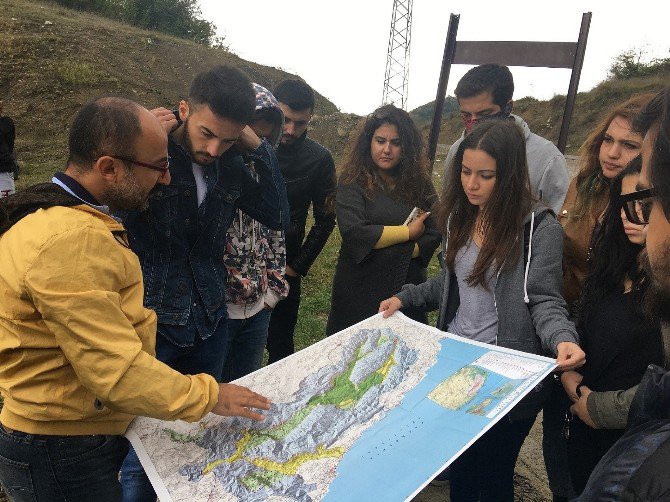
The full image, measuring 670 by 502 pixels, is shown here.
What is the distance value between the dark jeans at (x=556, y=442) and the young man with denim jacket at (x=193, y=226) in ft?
4.76

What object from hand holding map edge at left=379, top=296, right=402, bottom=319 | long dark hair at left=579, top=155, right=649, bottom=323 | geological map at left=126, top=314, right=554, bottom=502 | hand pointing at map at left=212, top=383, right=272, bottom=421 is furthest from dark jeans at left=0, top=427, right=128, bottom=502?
long dark hair at left=579, top=155, right=649, bottom=323

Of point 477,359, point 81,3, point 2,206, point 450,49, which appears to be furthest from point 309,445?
point 81,3

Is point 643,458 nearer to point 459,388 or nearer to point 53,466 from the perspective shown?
point 459,388

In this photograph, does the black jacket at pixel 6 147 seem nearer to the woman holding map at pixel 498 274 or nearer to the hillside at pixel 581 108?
the woman holding map at pixel 498 274

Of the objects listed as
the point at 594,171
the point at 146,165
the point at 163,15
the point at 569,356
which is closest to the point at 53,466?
the point at 146,165

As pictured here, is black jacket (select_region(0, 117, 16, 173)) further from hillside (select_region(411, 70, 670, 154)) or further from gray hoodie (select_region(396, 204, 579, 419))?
hillside (select_region(411, 70, 670, 154))

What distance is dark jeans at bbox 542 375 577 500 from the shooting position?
2.16 metres

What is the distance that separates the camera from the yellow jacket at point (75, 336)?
1.29 meters

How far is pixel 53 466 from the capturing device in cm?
146

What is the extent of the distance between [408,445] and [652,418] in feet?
2.58

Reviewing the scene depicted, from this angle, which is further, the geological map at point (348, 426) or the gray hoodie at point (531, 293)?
the gray hoodie at point (531, 293)

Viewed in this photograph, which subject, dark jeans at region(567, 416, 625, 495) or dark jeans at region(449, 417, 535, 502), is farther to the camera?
dark jeans at region(449, 417, 535, 502)

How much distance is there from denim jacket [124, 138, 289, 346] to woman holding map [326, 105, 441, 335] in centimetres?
87

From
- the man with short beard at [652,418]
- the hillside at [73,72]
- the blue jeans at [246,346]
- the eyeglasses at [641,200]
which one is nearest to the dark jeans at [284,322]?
the blue jeans at [246,346]
